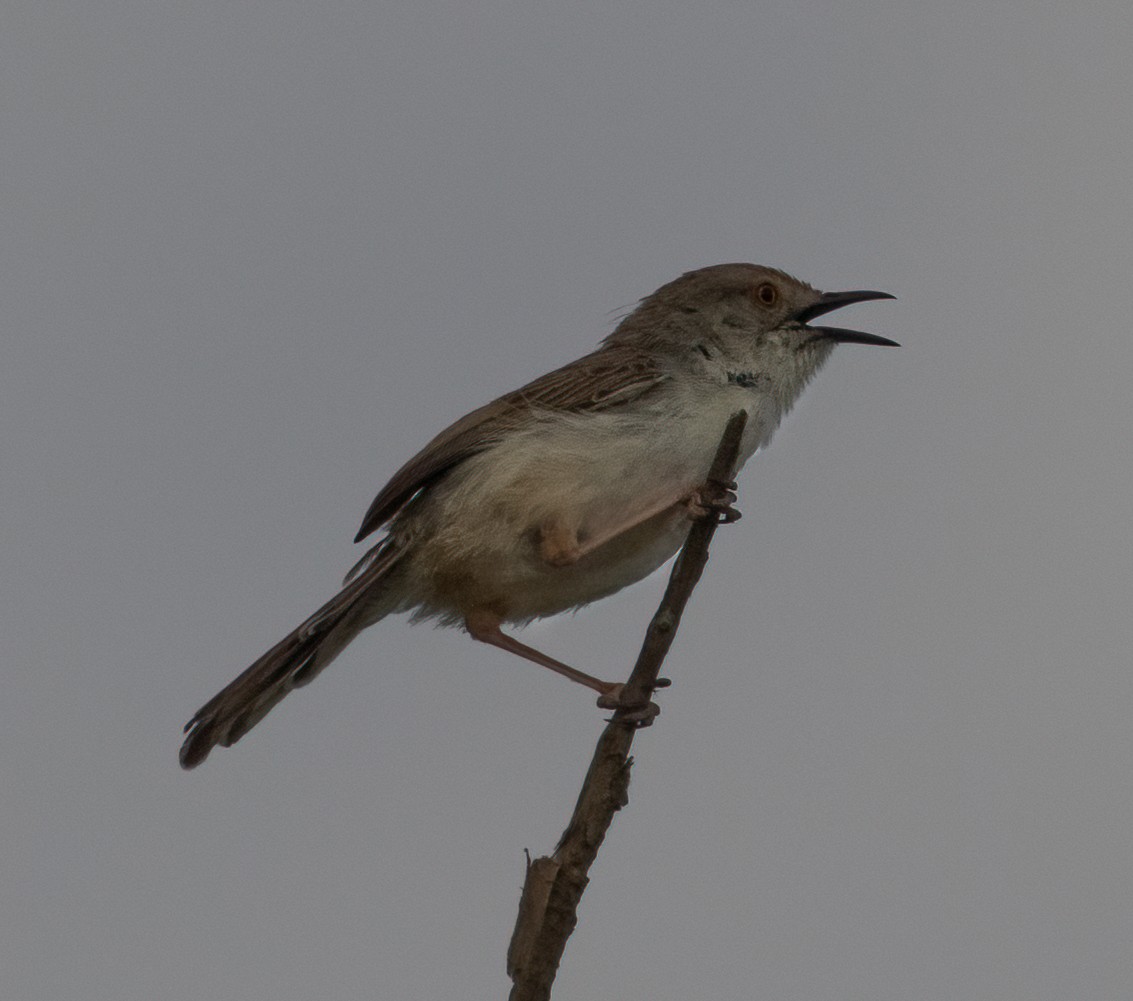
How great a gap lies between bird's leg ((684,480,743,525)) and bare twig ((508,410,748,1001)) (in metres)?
0.03

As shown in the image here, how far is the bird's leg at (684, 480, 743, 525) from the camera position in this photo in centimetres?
571

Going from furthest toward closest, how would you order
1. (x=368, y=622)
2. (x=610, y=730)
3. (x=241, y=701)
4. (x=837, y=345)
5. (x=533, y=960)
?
(x=837, y=345), (x=368, y=622), (x=241, y=701), (x=610, y=730), (x=533, y=960)

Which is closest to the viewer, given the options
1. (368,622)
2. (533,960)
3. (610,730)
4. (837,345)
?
(533,960)

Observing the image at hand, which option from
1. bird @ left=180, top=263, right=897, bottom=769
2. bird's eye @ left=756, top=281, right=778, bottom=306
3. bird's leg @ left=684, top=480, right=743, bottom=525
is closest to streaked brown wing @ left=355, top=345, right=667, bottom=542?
bird @ left=180, top=263, right=897, bottom=769

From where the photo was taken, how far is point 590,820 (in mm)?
5188

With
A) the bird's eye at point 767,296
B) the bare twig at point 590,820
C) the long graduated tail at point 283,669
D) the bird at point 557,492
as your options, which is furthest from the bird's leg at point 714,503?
the bird's eye at point 767,296

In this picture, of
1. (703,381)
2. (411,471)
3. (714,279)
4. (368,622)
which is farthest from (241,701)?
(714,279)

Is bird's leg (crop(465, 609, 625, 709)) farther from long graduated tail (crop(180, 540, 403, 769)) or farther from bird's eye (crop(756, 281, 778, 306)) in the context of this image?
bird's eye (crop(756, 281, 778, 306))

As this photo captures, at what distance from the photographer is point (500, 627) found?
24.5 feet

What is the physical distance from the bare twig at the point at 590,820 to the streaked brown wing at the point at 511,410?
1511mm

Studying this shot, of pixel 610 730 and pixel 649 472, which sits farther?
pixel 649 472

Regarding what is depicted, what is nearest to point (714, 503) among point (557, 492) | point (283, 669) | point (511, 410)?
point (557, 492)

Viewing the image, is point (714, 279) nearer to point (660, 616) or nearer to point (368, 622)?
point (368, 622)

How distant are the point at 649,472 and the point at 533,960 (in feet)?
8.15
